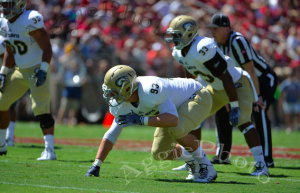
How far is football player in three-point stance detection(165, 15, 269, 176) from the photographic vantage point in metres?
4.66

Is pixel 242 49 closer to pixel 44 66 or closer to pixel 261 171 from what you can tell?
pixel 261 171

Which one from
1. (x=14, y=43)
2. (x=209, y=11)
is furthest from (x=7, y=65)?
(x=209, y=11)

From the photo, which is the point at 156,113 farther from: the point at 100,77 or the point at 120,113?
the point at 100,77

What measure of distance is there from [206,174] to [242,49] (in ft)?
6.68

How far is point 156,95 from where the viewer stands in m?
3.85

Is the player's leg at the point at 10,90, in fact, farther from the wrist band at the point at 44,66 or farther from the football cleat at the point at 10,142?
the football cleat at the point at 10,142

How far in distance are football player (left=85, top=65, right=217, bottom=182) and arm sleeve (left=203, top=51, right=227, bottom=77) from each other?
272 millimetres

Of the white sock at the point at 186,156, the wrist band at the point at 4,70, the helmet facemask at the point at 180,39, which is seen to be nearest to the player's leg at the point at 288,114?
the helmet facemask at the point at 180,39

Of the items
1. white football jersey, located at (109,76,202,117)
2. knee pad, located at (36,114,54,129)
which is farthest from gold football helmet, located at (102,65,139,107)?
knee pad, located at (36,114,54,129)

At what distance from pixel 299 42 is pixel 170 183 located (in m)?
11.2

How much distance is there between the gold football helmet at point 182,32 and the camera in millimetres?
4730

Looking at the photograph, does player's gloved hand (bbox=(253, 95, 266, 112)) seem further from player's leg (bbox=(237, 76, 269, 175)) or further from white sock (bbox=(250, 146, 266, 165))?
white sock (bbox=(250, 146, 266, 165))

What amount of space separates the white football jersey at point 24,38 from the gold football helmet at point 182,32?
74.1 inches

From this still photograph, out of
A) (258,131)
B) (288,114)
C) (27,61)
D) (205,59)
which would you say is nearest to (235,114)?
(205,59)
